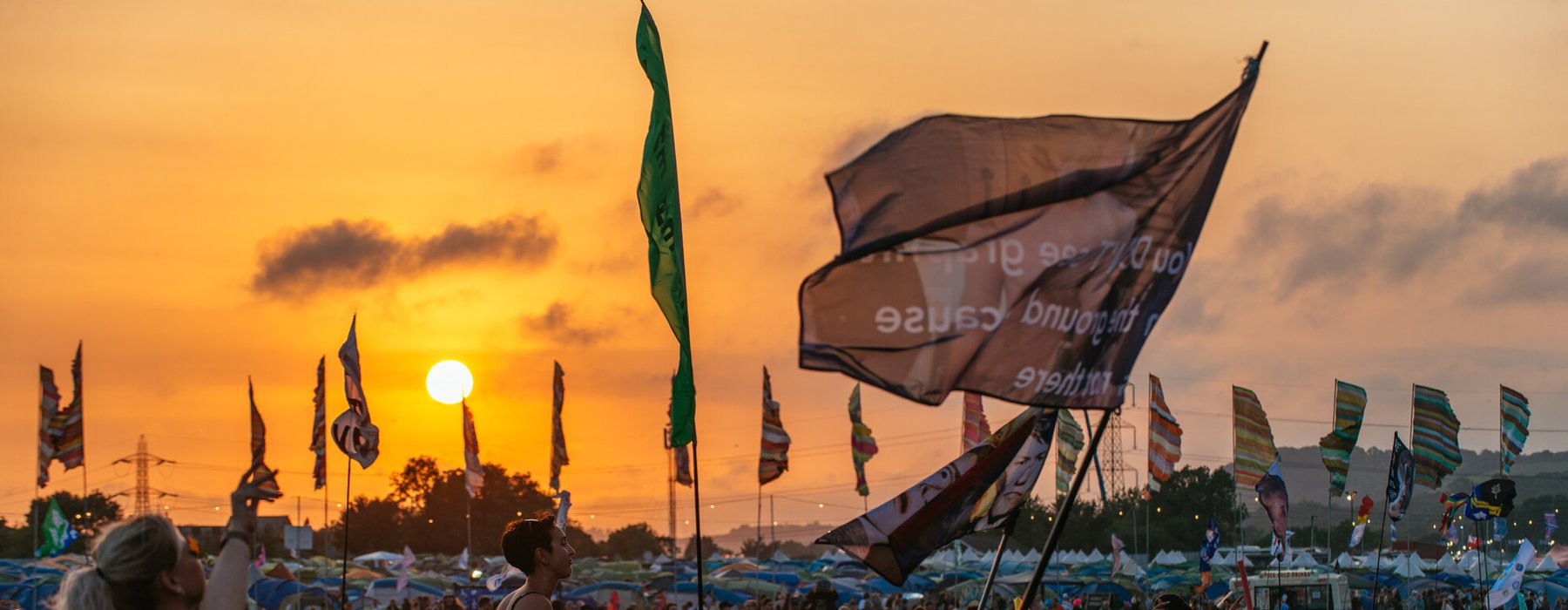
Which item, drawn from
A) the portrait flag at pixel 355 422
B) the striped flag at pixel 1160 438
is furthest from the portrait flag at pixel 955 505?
the striped flag at pixel 1160 438

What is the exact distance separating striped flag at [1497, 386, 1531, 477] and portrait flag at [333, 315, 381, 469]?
1124 inches

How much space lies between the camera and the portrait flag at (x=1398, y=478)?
1190 inches

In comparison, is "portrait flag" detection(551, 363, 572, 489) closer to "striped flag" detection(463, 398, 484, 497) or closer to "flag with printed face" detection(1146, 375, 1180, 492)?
"striped flag" detection(463, 398, 484, 497)

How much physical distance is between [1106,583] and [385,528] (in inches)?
3454

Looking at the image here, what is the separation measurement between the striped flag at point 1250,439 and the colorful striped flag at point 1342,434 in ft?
4.04

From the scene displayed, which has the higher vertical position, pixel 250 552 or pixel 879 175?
pixel 879 175

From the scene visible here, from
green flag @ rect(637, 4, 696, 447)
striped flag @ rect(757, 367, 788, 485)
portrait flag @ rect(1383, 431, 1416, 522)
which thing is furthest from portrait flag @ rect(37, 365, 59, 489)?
green flag @ rect(637, 4, 696, 447)

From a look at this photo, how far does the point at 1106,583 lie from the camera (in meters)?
56.8

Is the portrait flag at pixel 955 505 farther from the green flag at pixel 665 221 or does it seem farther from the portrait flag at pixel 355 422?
the portrait flag at pixel 355 422

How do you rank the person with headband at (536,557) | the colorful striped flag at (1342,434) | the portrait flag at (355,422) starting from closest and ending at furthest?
the person with headband at (536,557) < the portrait flag at (355,422) < the colorful striped flag at (1342,434)

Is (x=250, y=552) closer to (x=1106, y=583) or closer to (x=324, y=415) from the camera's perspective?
(x=324, y=415)

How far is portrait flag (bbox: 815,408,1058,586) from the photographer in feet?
27.0

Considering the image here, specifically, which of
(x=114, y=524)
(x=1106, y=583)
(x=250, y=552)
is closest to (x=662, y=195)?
(x=250, y=552)

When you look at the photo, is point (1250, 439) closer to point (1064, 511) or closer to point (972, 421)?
point (972, 421)
